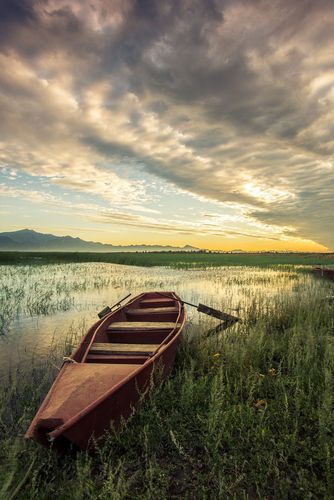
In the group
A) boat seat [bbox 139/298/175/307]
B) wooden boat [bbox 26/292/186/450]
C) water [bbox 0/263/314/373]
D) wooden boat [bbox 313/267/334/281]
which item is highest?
wooden boat [bbox 313/267/334/281]

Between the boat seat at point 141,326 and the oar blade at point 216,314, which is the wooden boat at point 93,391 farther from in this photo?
the oar blade at point 216,314

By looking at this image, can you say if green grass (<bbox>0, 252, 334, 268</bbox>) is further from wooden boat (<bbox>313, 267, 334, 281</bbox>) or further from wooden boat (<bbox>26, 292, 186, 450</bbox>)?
wooden boat (<bbox>26, 292, 186, 450</bbox>)

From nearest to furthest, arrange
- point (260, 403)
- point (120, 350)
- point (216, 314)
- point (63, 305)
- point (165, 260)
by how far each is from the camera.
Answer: point (260, 403) < point (120, 350) < point (216, 314) < point (63, 305) < point (165, 260)

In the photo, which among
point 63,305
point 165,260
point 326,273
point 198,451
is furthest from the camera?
point 165,260

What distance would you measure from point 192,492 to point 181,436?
0.89 m

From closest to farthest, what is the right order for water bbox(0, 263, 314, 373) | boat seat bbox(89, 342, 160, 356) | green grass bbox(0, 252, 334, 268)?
boat seat bbox(89, 342, 160, 356) < water bbox(0, 263, 314, 373) < green grass bbox(0, 252, 334, 268)

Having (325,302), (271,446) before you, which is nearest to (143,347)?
(271,446)

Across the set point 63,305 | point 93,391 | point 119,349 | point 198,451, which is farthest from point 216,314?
point 63,305

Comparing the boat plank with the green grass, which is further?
the green grass

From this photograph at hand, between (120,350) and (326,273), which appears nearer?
(120,350)

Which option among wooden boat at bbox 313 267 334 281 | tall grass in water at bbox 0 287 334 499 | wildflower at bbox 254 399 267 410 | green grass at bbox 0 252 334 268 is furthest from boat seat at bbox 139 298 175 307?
green grass at bbox 0 252 334 268

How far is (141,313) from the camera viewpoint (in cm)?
1011

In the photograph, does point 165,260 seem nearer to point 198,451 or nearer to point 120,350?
point 120,350

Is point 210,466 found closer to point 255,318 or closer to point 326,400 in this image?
point 326,400
